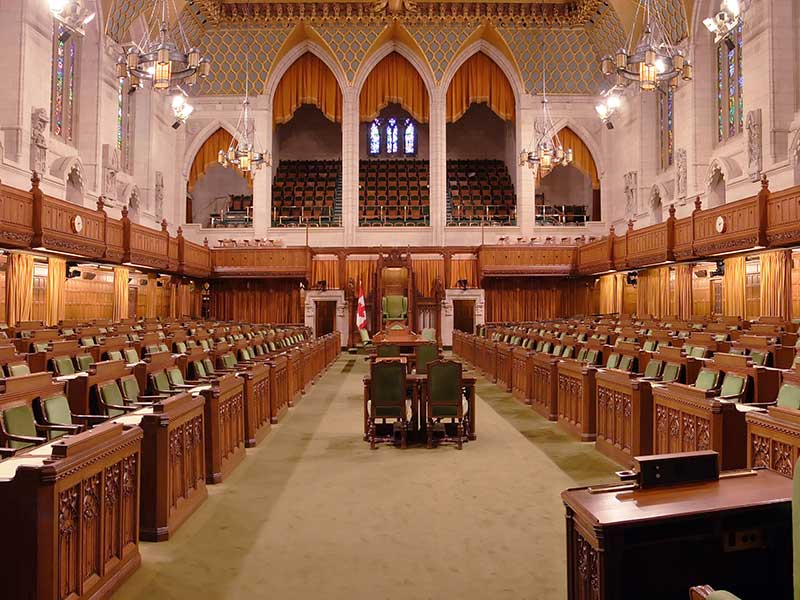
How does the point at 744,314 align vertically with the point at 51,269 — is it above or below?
below

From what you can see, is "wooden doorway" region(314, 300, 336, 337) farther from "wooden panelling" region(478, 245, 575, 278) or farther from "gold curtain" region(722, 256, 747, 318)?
"gold curtain" region(722, 256, 747, 318)

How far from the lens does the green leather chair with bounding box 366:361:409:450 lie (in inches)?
239

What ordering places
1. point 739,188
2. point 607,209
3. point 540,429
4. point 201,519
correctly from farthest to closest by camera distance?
point 607,209, point 739,188, point 540,429, point 201,519

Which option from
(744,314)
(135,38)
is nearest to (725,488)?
(744,314)

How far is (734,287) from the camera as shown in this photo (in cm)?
1404

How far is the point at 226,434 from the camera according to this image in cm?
508

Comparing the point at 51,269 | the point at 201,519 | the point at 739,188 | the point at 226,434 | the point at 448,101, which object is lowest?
the point at 201,519

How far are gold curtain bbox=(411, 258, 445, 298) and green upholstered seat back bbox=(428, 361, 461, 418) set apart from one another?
Answer: 48.1ft

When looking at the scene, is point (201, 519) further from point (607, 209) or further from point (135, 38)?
point (607, 209)

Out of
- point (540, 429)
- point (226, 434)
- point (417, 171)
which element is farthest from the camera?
point (417, 171)

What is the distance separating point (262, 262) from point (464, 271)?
6.90 m

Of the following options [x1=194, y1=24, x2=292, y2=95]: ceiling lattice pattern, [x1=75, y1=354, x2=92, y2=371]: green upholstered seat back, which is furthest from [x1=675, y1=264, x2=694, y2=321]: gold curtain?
[x1=194, y1=24, x2=292, y2=95]: ceiling lattice pattern

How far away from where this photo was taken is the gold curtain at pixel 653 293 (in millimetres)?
17047

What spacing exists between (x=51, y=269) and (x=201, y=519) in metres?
11.6
